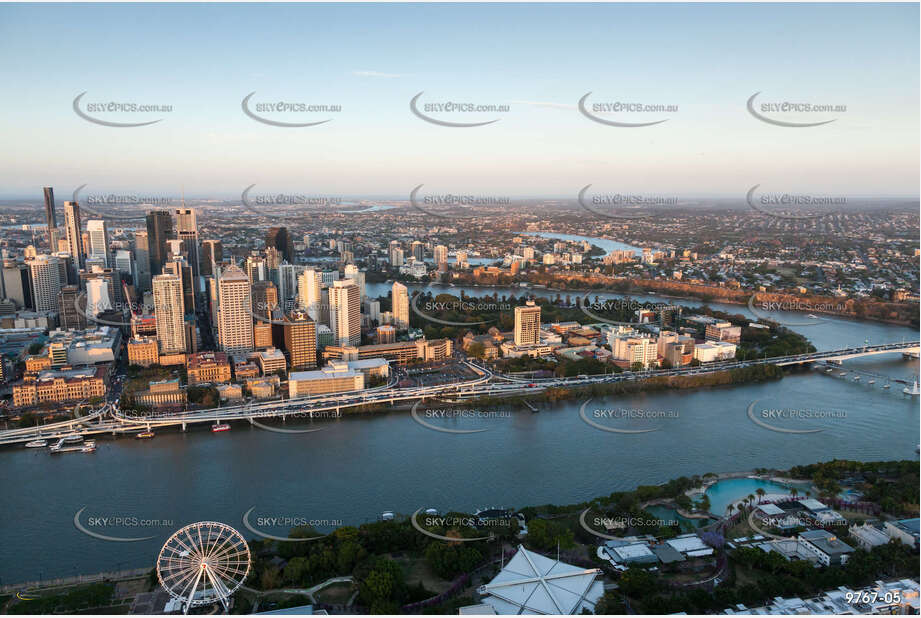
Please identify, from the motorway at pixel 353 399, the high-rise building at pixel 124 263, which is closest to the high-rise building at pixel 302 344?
the motorway at pixel 353 399

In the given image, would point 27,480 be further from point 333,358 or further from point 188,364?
point 333,358

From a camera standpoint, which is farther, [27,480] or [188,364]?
[188,364]

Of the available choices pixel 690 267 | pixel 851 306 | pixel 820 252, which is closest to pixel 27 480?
pixel 851 306

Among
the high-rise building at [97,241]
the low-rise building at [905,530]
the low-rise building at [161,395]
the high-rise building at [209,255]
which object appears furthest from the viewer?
the high-rise building at [97,241]

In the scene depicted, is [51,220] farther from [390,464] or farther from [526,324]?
[390,464]

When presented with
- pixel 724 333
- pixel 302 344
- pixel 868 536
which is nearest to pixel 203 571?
pixel 868 536

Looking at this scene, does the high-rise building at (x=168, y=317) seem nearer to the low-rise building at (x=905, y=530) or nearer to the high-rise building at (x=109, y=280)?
the high-rise building at (x=109, y=280)
